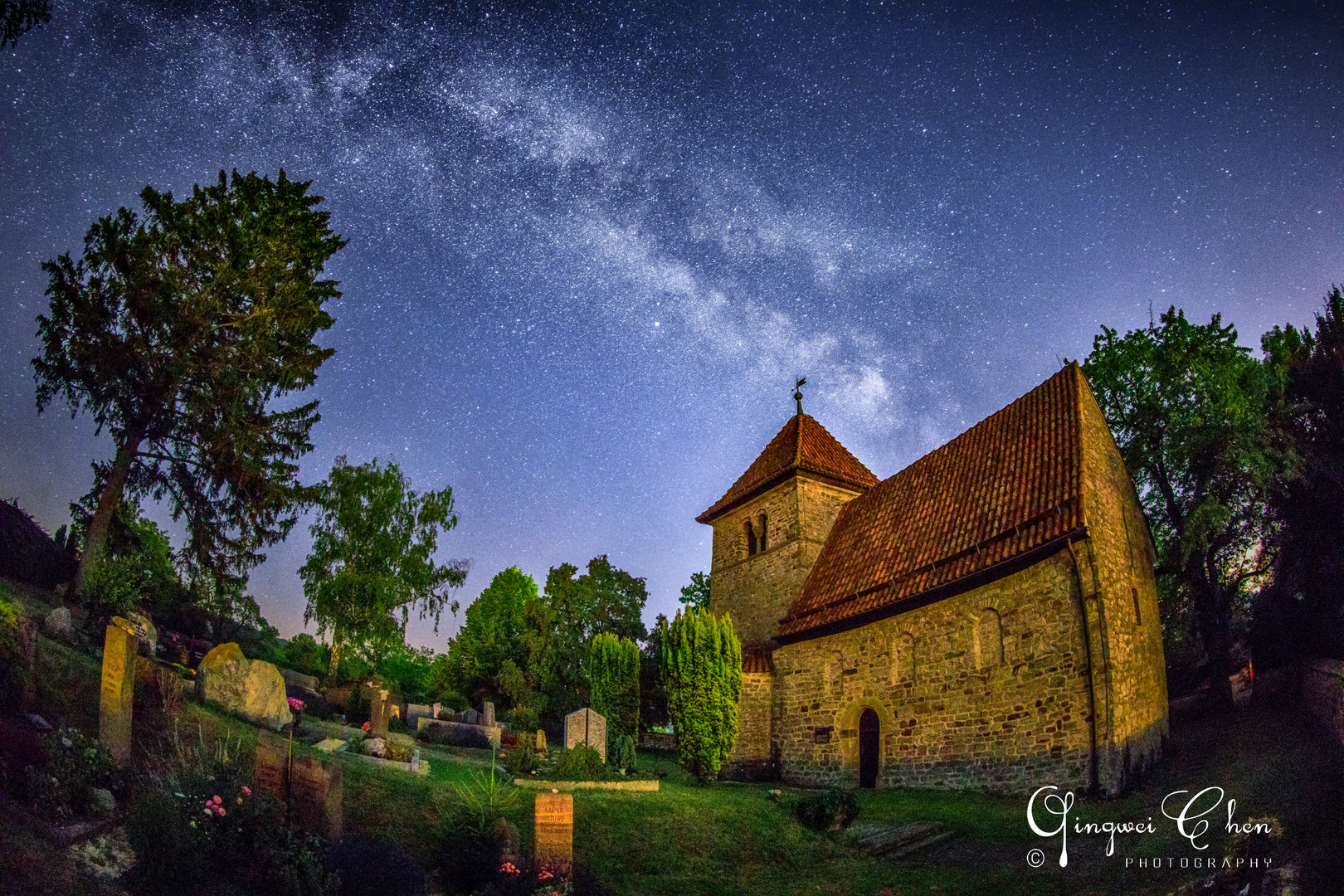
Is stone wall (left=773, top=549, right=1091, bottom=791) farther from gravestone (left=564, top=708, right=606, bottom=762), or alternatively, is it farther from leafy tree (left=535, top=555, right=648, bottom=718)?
leafy tree (left=535, top=555, right=648, bottom=718)

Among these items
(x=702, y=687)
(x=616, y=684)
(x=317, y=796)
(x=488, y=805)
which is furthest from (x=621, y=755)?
(x=317, y=796)

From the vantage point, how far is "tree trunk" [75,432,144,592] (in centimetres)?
1880

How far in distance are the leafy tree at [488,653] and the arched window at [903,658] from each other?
17.6 m

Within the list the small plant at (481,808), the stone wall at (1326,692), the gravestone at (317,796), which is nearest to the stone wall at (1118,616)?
the stone wall at (1326,692)

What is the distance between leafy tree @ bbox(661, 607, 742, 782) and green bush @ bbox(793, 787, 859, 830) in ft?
14.8

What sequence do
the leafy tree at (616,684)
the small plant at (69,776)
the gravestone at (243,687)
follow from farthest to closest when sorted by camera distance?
the leafy tree at (616,684) < the gravestone at (243,687) < the small plant at (69,776)

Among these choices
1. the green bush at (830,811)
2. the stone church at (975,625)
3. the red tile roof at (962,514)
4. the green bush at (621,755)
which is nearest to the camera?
the stone church at (975,625)

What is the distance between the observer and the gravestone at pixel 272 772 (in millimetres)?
8875

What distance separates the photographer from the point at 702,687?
1839 centimetres

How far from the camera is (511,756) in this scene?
56.1 ft

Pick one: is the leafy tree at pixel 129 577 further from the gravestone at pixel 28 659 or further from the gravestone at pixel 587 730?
the gravestone at pixel 587 730

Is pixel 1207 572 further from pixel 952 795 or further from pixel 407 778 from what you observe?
pixel 407 778

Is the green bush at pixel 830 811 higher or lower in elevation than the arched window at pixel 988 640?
lower

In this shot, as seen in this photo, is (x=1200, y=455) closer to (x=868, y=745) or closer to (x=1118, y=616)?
(x=1118, y=616)
